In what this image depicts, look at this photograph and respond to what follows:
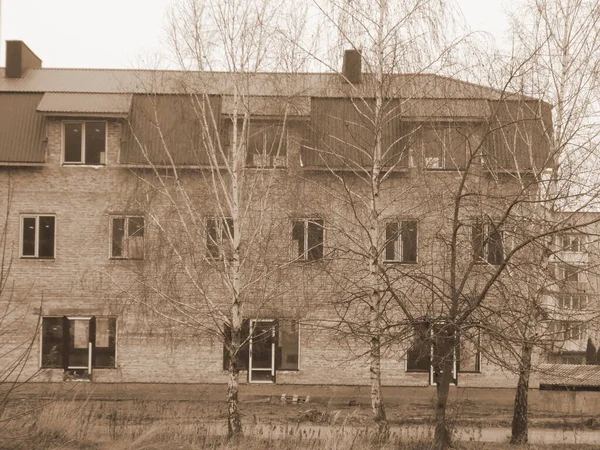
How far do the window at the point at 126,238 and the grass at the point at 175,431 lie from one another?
4.84 meters

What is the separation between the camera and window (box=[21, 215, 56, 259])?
74.9ft

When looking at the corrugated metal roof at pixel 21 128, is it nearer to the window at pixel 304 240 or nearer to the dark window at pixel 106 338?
the dark window at pixel 106 338

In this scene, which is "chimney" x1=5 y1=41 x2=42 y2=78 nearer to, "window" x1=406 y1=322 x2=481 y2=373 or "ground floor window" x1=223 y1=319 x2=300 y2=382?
"ground floor window" x1=223 y1=319 x2=300 y2=382

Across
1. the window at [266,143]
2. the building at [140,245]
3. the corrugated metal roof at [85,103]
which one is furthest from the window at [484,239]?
the corrugated metal roof at [85,103]

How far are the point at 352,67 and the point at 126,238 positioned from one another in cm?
973

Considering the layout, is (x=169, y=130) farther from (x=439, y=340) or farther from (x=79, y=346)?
(x=439, y=340)

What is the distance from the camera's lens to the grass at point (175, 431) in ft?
41.0

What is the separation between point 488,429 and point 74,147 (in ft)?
45.6

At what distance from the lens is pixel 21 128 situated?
22.8m

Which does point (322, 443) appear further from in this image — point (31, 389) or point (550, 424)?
point (31, 389)

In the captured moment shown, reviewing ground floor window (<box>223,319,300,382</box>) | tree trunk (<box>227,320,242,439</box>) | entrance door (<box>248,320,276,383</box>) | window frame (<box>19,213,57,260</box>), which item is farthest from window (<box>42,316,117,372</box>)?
tree trunk (<box>227,320,242,439</box>)

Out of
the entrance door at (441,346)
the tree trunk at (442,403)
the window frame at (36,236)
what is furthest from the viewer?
the window frame at (36,236)

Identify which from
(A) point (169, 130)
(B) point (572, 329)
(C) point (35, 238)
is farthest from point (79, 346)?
(B) point (572, 329)

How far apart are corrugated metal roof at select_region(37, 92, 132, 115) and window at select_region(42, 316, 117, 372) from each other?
5.89m
